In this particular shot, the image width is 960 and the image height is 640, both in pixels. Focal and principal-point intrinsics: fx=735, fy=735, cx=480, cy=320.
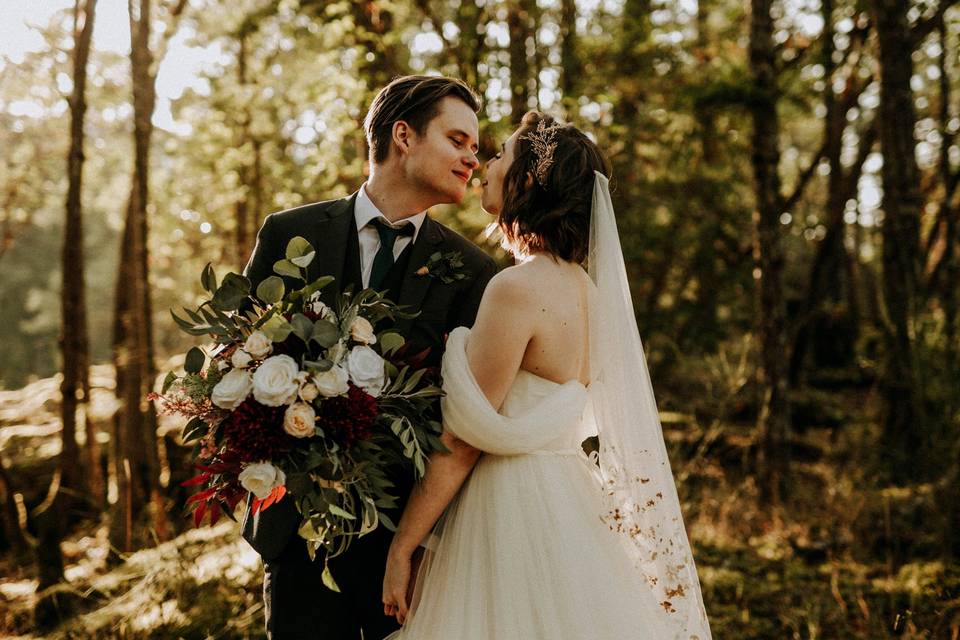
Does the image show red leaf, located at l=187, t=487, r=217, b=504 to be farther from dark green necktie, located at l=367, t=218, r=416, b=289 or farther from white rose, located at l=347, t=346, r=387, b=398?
dark green necktie, located at l=367, t=218, r=416, b=289

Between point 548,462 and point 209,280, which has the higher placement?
point 209,280

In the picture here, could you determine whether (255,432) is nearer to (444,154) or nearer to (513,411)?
(513,411)

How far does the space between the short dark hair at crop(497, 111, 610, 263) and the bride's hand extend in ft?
3.50

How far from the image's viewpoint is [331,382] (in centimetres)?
195

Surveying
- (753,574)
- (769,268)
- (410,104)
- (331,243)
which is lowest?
(753,574)

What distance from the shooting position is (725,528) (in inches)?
236

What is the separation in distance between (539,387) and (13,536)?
21.9 feet

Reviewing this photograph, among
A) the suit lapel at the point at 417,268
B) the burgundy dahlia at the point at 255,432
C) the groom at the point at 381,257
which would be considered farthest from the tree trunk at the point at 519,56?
the burgundy dahlia at the point at 255,432

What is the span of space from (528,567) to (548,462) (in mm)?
333

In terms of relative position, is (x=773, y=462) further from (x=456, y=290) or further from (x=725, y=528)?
(x=456, y=290)

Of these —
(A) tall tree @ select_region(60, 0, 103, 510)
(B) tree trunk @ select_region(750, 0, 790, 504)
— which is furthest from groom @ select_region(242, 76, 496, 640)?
(A) tall tree @ select_region(60, 0, 103, 510)

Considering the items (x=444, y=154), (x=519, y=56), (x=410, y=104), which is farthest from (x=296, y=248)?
(x=519, y=56)

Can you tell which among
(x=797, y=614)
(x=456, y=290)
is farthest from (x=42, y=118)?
(x=797, y=614)

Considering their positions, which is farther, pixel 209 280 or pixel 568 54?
pixel 568 54
